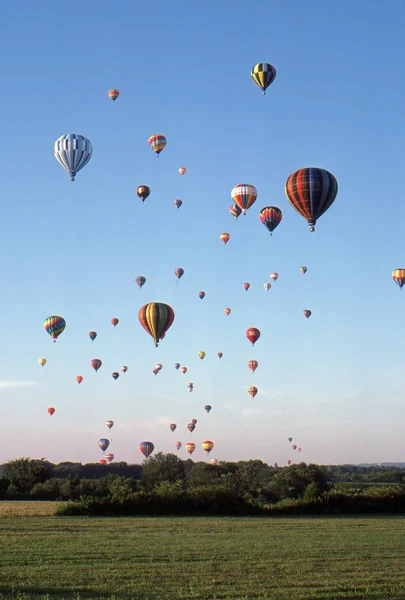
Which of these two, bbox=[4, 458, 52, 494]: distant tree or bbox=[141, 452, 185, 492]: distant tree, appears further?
bbox=[141, 452, 185, 492]: distant tree

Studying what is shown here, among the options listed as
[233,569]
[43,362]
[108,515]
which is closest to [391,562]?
[233,569]

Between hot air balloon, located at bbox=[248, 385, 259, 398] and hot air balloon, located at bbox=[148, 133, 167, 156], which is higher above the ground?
hot air balloon, located at bbox=[148, 133, 167, 156]

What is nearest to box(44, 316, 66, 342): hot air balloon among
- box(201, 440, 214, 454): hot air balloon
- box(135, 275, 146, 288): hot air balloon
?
box(135, 275, 146, 288): hot air balloon

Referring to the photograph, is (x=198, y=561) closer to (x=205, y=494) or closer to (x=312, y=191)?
(x=312, y=191)

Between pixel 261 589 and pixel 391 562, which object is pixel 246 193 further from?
pixel 261 589

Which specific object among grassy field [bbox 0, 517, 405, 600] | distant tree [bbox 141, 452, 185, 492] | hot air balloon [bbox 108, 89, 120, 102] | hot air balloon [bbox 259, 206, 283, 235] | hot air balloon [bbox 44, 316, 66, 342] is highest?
hot air balloon [bbox 108, 89, 120, 102]

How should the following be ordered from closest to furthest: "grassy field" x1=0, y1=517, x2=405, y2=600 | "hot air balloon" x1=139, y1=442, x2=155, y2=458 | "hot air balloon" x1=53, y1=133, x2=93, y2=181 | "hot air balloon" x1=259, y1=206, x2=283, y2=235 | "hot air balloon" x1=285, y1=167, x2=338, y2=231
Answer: "grassy field" x1=0, y1=517, x2=405, y2=600, "hot air balloon" x1=285, y1=167, x2=338, y2=231, "hot air balloon" x1=53, y1=133, x2=93, y2=181, "hot air balloon" x1=259, y1=206, x2=283, y2=235, "hot air balloon" x1=139, y1=442, x2=155, y2=458

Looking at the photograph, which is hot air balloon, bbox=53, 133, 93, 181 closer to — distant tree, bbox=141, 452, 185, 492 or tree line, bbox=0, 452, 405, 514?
tree line, bbox=0, 452, 405, 514

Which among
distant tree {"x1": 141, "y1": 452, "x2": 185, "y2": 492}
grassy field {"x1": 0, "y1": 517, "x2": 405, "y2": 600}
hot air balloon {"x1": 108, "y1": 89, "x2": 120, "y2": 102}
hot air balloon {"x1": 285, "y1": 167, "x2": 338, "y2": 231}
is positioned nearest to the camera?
grassy field {"x1": 0, "y1": 517, "x2": 405, "y2": 600}
